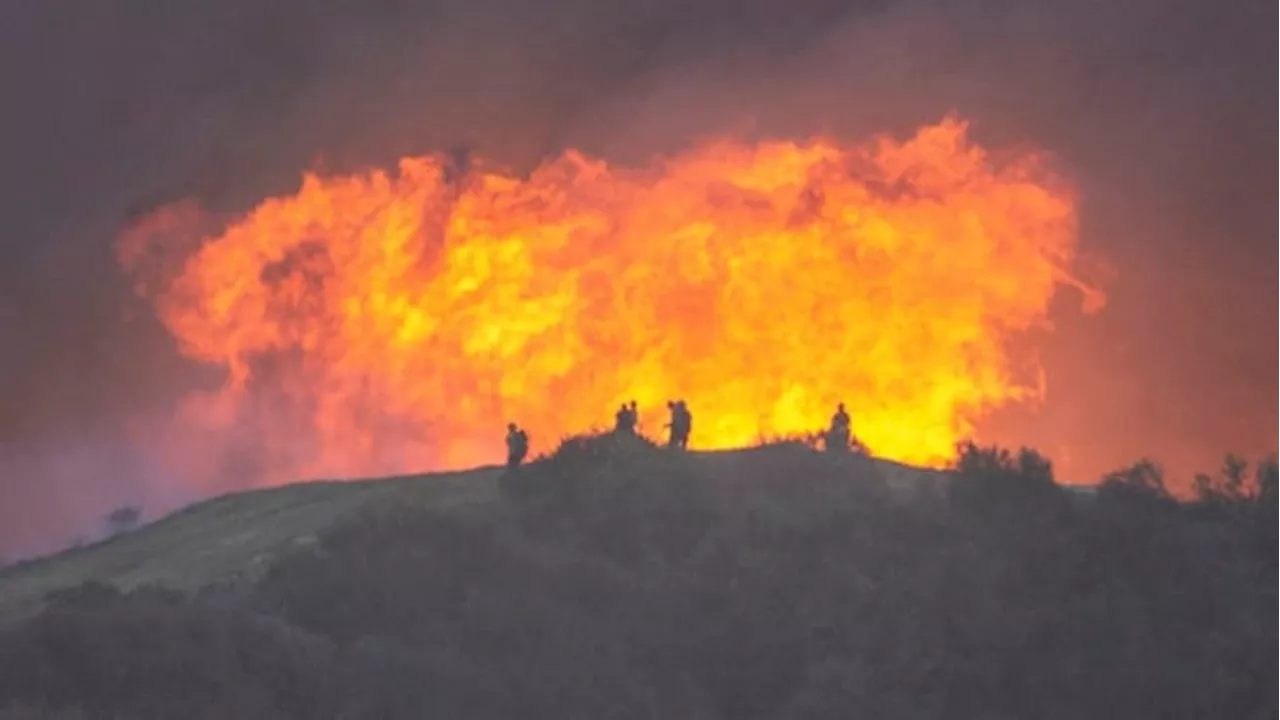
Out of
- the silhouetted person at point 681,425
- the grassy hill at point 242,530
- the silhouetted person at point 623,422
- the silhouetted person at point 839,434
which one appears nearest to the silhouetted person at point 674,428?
the silhouetted person at point 681,425

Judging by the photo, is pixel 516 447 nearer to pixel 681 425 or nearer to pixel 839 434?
pixel 681 425

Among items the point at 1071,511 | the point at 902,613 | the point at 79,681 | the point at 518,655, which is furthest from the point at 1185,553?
the point at 79,681

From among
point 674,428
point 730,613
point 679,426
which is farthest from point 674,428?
point 730,613

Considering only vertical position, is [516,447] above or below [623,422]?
below

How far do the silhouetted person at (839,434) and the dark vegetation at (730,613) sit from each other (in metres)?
4.95

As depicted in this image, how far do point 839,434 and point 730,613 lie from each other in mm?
16023

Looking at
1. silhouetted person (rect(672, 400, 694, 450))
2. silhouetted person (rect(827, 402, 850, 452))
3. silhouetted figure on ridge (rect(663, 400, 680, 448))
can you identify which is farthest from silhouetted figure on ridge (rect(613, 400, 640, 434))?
silhouetted person (rect(827, 402, 850, 452))

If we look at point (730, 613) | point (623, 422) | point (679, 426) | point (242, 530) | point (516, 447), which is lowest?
point (730, 613)

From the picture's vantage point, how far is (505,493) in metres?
65.9

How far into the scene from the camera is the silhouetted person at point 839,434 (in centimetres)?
6962

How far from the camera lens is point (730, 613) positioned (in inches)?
2196

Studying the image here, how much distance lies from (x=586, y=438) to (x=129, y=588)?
15953 mm

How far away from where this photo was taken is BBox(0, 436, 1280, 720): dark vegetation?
49.7 metres

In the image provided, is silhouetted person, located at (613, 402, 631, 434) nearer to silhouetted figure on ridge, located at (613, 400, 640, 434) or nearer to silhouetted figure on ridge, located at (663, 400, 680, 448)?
silhouetted figure on ridge, located at (613, 400, 640, 434)
